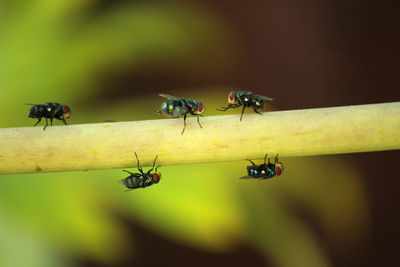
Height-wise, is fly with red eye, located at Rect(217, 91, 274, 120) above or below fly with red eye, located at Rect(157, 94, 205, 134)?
above

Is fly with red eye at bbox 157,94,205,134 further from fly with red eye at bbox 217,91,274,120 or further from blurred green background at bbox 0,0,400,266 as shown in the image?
blurred green background at bbox 0,0,400,266

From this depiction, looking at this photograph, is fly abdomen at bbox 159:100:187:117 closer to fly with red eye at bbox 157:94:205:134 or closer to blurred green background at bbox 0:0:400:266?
fly with red eye at bbox 157:94:205:134

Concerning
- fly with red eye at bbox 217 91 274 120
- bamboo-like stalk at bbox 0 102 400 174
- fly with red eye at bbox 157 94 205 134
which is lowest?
bamboo-like stalk at bbox 0 102 400 174

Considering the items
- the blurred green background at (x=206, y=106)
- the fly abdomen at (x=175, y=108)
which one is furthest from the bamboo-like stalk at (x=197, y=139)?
the blurred green background at (x=206, y=106)

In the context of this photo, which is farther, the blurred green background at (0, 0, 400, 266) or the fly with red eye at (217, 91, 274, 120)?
the blurred green background at (0, 0, 400, 266)

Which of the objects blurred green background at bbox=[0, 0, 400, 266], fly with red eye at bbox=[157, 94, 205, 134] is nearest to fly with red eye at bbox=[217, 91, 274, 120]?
fly with red eye at bbox=[157, 94, 205, 134]

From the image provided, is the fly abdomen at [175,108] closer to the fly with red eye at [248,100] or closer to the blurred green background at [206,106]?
the fly with red eye at [248,100]

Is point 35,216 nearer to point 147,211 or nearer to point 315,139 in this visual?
point 147,211
